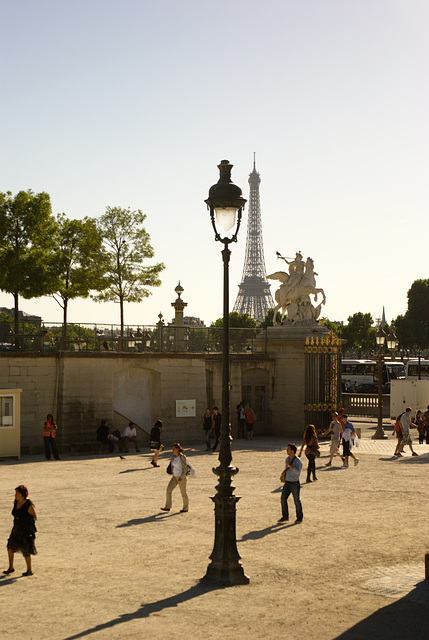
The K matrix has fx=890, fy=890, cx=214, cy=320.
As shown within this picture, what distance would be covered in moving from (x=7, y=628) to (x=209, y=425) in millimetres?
20866

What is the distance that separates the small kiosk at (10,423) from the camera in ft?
86.5

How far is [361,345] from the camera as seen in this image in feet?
315

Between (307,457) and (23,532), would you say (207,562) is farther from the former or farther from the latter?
(307,457)

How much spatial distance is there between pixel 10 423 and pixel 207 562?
14807mm

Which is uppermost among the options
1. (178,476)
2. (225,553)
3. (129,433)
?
(129,433)

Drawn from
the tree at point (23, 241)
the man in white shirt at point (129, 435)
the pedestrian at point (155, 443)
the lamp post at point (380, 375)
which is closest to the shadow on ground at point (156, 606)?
the pedestrian at point (155, 443)

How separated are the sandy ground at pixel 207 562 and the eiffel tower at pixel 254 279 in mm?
132221

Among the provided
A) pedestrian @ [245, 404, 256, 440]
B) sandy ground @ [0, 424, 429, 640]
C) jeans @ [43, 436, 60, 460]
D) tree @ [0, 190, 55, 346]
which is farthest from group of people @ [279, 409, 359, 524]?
tree @ [0, 190, 55, 346]

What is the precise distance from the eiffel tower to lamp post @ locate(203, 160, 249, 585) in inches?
5538

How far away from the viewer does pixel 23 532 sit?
12383mm

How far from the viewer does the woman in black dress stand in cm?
1234

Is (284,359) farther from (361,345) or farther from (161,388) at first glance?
(361,345)

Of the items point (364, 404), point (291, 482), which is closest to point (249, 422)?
point (364, 404)

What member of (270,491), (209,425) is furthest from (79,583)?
(209,425)
